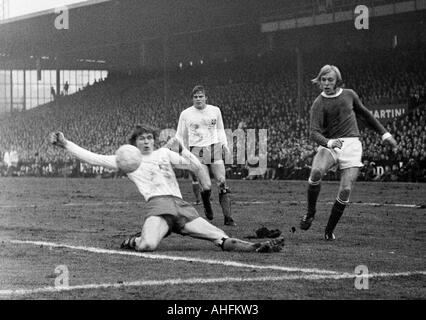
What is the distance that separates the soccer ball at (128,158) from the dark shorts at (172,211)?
23.7 inches

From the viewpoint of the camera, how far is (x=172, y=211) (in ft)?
28.8

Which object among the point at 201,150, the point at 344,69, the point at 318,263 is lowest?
the point at 318,263

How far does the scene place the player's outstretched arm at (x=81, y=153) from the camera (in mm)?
7742

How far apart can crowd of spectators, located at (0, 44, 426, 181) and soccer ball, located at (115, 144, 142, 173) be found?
56.9ft

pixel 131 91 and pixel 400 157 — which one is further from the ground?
pixel 131 91

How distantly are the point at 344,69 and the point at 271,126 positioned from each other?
25.6 feet

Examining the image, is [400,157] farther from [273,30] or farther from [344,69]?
[273,30]

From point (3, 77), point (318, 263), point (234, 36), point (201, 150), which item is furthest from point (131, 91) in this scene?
point (318, 263)

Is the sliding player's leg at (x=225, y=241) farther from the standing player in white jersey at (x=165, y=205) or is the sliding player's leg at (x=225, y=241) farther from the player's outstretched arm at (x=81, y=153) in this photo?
the player's outstretched arm at (x=81, y=153)

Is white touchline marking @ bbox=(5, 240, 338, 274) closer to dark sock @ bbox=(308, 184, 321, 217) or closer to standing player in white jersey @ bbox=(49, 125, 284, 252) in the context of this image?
standing player in white jersey @ bbox=(49, 125, 284, 252)

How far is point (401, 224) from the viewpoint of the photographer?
1247cm

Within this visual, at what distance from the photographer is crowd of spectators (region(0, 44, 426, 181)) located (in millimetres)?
33281

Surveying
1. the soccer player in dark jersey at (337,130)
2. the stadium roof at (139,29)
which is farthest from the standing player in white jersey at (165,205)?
the stadium roof at (139,29)
